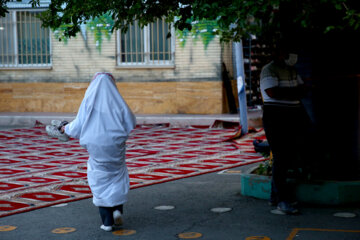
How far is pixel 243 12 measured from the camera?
Answer: 491 cm

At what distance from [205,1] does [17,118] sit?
13.0m

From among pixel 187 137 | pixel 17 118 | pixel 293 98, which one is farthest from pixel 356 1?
pixel 17 118

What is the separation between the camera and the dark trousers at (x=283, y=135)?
6.27 metres

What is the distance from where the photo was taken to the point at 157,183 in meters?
8.22

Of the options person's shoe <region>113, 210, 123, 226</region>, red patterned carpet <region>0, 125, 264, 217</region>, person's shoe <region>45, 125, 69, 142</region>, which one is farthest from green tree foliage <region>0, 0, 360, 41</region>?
red patterned carpet <region>0, 125, 264, 217</region>

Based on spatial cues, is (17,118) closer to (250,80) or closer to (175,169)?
(250,80)

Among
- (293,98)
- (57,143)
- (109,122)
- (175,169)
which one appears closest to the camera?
(109,122)

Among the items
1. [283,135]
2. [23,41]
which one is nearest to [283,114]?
[283,135]

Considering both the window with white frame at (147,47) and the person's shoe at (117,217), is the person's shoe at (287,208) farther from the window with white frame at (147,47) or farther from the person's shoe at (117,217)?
the window with white frame at (147,47)

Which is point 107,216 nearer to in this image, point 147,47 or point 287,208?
point 287,208

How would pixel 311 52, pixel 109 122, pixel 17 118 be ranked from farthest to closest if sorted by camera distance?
pixel 17 118 → pixel 311 52 → pixel 109 122

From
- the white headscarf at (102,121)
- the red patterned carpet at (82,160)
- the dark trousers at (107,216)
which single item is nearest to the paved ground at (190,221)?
the dark trousers at (107,216)

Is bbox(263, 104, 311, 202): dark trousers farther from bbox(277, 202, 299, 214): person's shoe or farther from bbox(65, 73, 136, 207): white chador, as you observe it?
bbox(65, 73, 136, 207): white chador

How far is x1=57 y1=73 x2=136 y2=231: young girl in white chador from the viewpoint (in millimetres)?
5742
